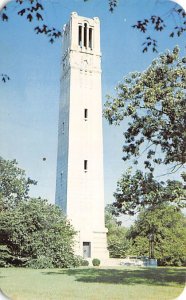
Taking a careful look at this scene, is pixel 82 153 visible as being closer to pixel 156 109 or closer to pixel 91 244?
pixel 91 244

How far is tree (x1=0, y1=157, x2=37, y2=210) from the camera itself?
33.5ft

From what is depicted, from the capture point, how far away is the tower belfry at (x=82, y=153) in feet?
59.5

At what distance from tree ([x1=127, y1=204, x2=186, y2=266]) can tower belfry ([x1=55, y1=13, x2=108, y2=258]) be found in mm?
6920

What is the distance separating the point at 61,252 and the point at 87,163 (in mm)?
5946

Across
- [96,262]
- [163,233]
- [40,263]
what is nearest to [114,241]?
[96,262]

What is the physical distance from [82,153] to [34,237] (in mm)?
6909

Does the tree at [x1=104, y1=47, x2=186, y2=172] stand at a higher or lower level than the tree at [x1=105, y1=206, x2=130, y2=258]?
higher

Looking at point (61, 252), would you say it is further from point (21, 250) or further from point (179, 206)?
point (179, 206)

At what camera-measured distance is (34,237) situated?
486 inches

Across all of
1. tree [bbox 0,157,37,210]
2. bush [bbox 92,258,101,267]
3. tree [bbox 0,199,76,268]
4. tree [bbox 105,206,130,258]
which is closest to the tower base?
tree [bbox 105,206,130,258]

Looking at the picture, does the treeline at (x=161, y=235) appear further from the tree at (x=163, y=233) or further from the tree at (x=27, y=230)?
the tree at (x=27, y=230)

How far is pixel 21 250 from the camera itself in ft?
38.1

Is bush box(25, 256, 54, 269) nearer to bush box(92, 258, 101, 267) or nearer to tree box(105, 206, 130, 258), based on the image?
tree box(105, 206, 130, 258)

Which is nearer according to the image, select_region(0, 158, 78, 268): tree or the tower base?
select_region(0, 158, 78, 268): tree
